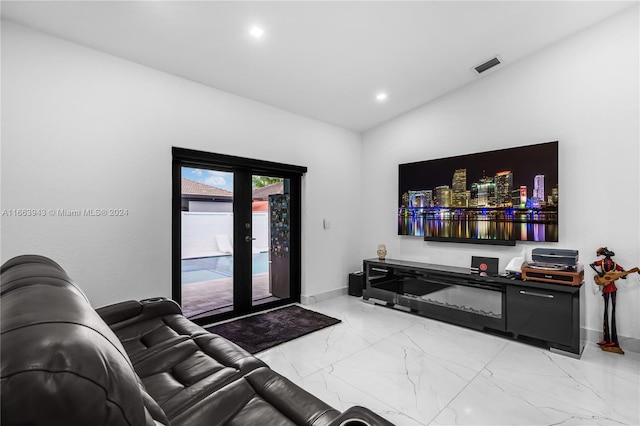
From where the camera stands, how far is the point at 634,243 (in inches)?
117

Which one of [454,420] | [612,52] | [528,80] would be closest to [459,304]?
[454,420]

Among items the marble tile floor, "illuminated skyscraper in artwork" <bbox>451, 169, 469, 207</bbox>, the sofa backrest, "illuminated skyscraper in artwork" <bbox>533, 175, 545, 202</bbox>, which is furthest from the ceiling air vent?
the sofa backrest

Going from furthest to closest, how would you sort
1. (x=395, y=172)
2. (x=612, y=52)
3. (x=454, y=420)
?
1. (x=395, y=172)
2. (x=612, y=52)
3. (x=454, y=420)

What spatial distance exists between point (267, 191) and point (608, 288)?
4.00 metres

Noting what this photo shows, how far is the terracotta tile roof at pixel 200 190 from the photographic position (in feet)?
11.6

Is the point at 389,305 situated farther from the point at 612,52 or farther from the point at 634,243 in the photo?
the point at 612,52

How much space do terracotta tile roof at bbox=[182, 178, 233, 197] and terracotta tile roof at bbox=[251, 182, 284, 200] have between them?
397mm

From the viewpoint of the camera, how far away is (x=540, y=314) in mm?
3037

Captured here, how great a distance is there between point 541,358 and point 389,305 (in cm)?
190

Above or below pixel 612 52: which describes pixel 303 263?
below

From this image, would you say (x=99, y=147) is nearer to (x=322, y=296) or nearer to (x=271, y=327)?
(x=271, y=327)

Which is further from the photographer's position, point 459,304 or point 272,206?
point 272,206

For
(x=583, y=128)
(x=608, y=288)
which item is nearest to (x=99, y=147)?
(x=583, y=128)

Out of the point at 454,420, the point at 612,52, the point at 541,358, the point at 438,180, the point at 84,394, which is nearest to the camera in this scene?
the point at 84,394
